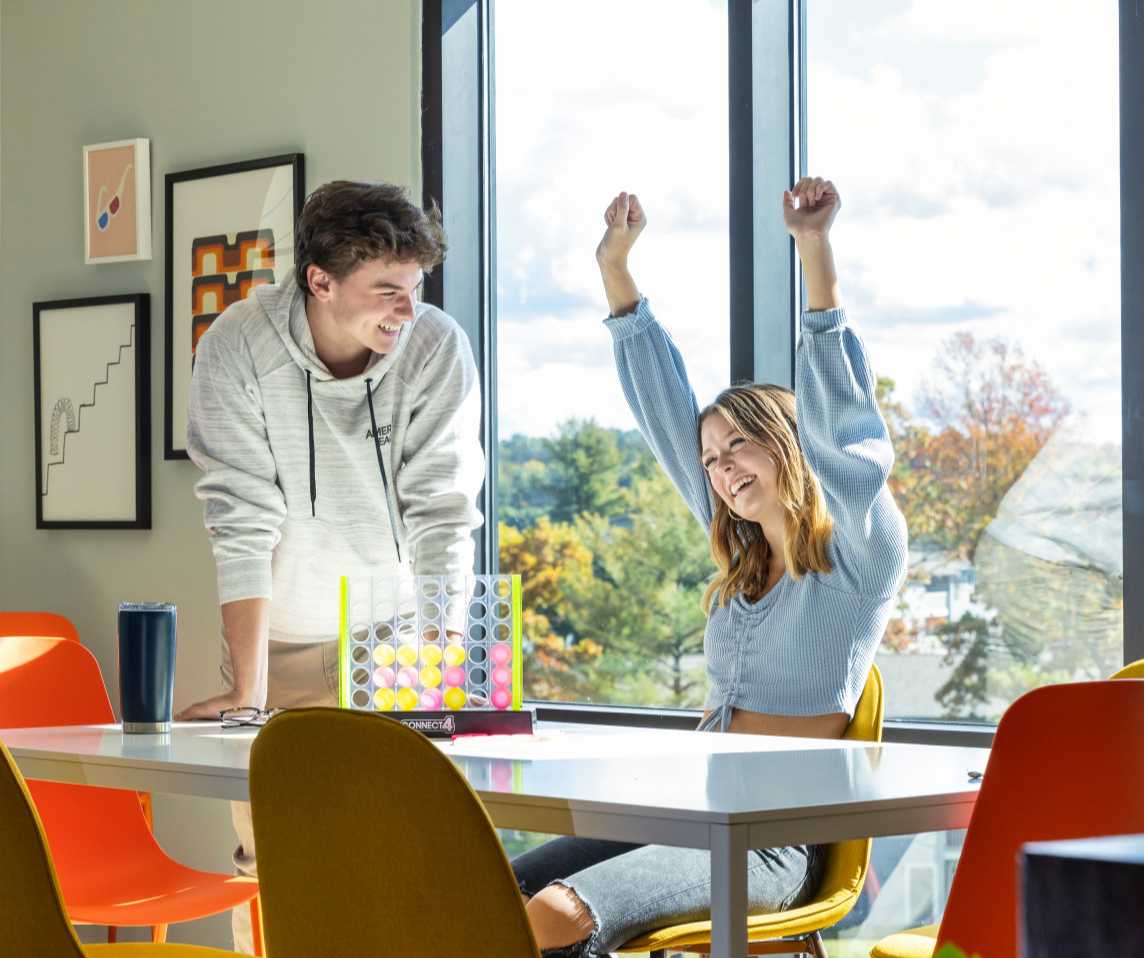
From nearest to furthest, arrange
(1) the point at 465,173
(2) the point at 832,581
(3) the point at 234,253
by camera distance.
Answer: (2) the point at 832,581
(1) the point at 465,173
(3) the point at 234,253

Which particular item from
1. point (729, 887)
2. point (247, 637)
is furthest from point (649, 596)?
point (729, 887)

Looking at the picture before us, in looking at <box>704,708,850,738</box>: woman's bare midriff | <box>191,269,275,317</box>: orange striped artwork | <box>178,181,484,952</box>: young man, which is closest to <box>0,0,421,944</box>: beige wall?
<box>191,269,275,317</box>: orange striped artwork

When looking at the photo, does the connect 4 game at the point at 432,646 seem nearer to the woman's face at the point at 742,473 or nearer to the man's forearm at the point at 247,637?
the woman's face at the point at 742,473

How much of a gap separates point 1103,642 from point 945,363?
59cm

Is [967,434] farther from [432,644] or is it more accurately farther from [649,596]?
Result: [432,644]

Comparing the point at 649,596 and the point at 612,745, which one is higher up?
the point at 649,596

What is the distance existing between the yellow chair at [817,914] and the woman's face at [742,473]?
12.5 inches

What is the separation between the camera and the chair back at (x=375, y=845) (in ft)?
4.22

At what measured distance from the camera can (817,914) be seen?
6.95 ft

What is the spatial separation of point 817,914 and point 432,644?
0.67m

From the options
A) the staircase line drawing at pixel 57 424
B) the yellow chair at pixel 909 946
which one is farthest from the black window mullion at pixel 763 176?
the staircase line drawing at pixel 57 424

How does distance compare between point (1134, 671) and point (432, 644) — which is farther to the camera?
point (432, 644)

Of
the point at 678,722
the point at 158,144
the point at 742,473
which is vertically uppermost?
the point at 158,144

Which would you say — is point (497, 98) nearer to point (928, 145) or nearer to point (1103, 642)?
point (928, 145)
